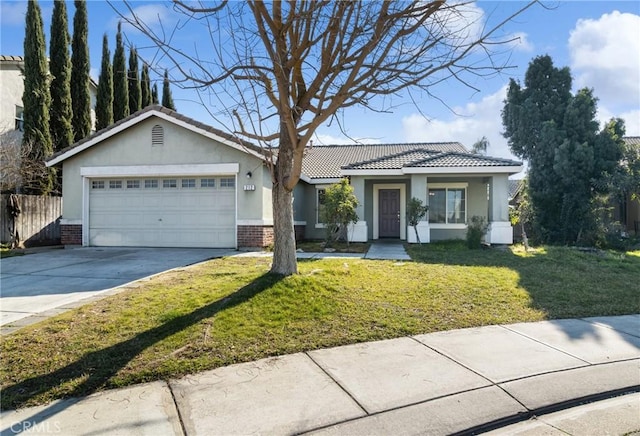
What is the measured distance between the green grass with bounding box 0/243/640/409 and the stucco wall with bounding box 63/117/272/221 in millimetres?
4365

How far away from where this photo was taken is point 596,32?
768cm

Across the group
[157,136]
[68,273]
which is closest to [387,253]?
[68,273]

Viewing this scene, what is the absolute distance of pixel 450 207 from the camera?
53.8ft

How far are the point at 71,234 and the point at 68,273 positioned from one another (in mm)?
5965

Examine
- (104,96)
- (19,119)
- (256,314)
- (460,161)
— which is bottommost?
(256,314)

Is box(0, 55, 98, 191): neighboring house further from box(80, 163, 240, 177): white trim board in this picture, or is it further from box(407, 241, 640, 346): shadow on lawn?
box(407, 241, 640, 346): shadow on lawn

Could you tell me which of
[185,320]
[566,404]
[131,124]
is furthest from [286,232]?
[131,124]

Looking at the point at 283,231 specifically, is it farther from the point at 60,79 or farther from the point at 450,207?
the point at 60,79

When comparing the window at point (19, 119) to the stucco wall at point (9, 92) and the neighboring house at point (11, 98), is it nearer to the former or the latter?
the neighboring house at point (11, 98)

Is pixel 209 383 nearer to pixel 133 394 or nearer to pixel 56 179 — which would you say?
pixel 133 394

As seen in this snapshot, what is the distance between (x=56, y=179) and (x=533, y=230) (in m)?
21.6

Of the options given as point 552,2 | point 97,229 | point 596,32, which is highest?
point 596,32

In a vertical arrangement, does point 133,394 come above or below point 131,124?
below

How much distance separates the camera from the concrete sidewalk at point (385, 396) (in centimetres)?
304
